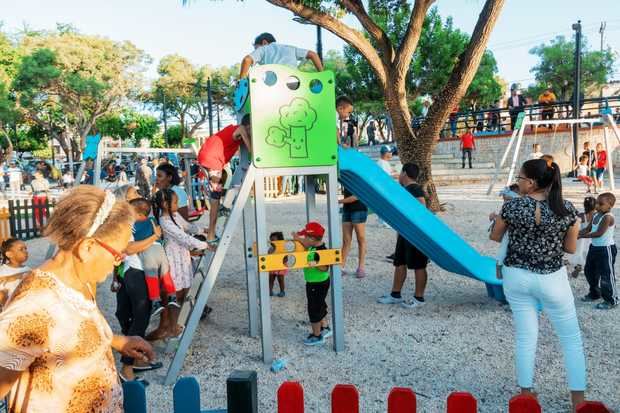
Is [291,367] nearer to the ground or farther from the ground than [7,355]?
nearer to the ground

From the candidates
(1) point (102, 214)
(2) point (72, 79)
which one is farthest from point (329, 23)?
(2) point (72, 79)

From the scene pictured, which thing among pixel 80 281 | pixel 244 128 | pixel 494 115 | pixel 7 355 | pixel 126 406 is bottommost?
pixel 126 406

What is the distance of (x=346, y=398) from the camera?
210 centimetres

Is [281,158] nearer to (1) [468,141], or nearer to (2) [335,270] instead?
(2) [335,270]

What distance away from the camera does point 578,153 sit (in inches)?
832

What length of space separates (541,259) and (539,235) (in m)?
0.15

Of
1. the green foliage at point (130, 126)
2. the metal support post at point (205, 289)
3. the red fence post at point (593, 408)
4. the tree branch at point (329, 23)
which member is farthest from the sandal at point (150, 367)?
the green foliage at point (130, 126)

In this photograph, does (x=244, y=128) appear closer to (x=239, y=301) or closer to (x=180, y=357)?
(x=180, y=357)

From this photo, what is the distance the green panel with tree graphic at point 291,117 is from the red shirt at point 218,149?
582 millimetres

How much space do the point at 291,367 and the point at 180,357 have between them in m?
0.92

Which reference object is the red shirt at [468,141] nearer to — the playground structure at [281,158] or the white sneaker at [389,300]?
the white sneaker at [389,300]

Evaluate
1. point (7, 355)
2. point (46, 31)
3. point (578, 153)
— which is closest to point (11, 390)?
point (7, 355)

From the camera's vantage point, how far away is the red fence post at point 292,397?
206 centimetres

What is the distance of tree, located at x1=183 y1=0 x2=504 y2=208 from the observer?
10.0m
